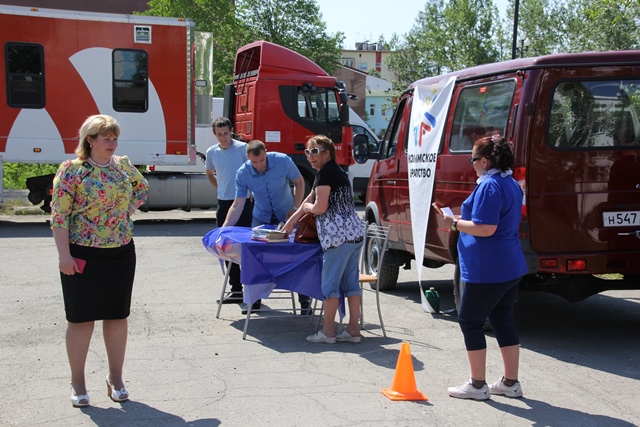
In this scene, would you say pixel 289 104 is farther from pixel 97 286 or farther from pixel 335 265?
pixel 97 286

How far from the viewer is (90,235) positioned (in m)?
4.90

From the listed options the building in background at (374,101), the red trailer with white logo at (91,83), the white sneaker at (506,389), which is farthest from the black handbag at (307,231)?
the building in background at (374,101)

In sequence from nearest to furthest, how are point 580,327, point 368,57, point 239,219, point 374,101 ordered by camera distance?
point 580,327
point 239,219
point 374,101
point 368,57

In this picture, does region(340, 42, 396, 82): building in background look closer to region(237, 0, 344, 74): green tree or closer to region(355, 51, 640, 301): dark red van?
region(237, 0, 344, 74): green tree

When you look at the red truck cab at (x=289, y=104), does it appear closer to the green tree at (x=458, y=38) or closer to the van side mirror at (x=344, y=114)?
the van side mirror at (x=344, y=114)

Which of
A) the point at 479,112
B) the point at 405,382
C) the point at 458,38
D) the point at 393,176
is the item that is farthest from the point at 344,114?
the point at 458,38

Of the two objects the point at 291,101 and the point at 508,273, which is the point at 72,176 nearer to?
the point at 508,273

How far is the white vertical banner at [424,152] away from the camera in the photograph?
7715 millimetres

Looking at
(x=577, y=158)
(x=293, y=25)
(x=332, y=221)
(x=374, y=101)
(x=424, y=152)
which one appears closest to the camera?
(x=577, y=158)

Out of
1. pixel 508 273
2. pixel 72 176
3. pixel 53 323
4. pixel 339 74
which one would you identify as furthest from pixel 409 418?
pixel 339 74

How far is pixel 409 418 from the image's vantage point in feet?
15.9

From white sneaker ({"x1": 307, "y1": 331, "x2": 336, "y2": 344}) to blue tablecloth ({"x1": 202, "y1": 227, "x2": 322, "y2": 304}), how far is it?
1.03 ft

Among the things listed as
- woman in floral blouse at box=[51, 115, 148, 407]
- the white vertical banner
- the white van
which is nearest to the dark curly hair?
woman in floral blouse at box=[51, 115, 148, 407]

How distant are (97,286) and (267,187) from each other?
3.00m
